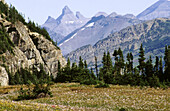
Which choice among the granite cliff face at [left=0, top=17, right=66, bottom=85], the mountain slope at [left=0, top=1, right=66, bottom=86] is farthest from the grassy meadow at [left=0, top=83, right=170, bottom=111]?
the granite cliff face at [left=0, top=17, right=66, bottom=85]

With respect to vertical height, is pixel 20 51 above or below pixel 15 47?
below

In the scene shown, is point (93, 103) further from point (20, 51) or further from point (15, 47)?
point (20, 51)

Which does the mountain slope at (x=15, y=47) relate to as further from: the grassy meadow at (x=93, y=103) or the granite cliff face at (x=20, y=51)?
the grassy meadow at (x=93, y=103)

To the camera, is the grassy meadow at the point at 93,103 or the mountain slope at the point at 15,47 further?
the mountain slope at the point at 15,47

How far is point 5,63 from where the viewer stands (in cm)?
15075

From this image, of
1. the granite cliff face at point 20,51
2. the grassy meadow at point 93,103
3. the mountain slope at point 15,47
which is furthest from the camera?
the granite cliff face at point 20,51

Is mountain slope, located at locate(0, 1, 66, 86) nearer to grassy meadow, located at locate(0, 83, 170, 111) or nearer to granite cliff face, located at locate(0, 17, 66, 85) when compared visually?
granite cliff face, located at locate(0, 17, 66, 85)

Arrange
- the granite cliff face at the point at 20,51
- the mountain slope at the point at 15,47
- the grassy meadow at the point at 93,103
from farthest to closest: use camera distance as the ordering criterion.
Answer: the granite cliff face at the point at 20,51 → the mountain slope at the point at 15,47 → the grassy meadow at the point at 93,103

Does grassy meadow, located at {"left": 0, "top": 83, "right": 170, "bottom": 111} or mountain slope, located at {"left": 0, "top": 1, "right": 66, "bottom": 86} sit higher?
mountain slope, located at {"left": 0, "top": 1, "right": 66, "bottom": 86}

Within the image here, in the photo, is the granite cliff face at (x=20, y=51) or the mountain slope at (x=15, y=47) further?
the granite cliff face at (x=20, y=51)

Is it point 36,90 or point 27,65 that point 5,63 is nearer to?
point 27,65

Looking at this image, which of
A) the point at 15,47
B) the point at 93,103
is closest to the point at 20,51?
the point at 15,47

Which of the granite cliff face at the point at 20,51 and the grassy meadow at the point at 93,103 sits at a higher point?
the granite cliff face at the point at 20,51

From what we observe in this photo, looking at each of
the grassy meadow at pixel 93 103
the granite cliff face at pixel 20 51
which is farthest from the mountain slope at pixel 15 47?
the grassy meadow at pixel 93 103
